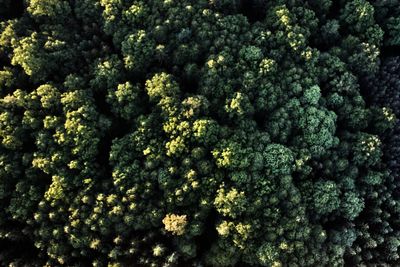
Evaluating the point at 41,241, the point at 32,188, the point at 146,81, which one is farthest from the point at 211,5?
the point at 41,241

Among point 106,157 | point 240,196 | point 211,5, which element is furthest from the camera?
point 211,5

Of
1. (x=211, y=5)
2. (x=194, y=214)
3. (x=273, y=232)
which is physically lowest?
(x=273, y=232)

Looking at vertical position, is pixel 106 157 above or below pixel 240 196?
above

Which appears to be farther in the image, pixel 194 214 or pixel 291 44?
pixel 291 44

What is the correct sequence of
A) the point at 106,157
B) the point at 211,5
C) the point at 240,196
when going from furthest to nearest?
1. the point at 211,5
2. the point at 106,157
3. the point at 240,196

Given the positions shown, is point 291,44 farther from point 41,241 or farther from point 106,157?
point 41,241

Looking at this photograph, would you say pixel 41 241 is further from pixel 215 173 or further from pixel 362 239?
pixel 362 239
